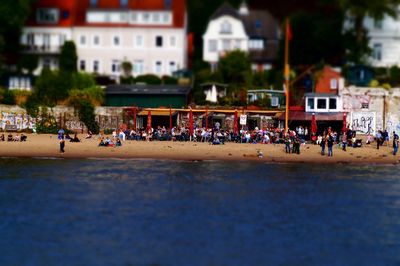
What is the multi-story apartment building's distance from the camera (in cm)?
11206

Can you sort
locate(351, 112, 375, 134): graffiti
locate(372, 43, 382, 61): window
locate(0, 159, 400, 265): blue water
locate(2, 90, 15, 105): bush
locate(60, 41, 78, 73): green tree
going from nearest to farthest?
locate(0, 159, 400, 265): blue water < locate(351, 112, 375, 134): graffiti < locate(2, 90, 15, 105): bush < locate(372, 43, 382, 61): window < locate(60, 41, 78, 73): green tree

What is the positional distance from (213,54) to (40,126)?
31031mm

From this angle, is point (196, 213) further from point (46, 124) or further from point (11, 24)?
point (11, 24)

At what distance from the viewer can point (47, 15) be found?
113 metres

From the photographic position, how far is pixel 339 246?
49375mm

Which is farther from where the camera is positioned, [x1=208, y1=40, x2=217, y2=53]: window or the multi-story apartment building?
[x1=208, y1=40, x2=217, y2=53]: window

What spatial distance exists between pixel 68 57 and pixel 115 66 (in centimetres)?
608

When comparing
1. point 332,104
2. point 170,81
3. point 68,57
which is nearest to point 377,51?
point 170,81

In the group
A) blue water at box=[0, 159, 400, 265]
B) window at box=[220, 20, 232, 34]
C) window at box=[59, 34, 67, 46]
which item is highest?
window at box=[220, 20, 232, 34]

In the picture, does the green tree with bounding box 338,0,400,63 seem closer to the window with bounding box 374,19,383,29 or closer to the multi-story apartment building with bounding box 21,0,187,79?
the window with bounding box 374,19,383,29


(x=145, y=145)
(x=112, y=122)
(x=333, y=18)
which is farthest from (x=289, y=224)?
(x=333, y=18)

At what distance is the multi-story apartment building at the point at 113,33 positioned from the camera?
112m

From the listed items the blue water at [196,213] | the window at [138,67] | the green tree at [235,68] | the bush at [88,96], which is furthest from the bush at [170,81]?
the blue water at [196,213]

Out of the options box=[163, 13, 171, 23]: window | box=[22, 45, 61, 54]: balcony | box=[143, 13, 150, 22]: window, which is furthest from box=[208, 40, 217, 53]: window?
box=[22, 45, 61, 54]: balcony
